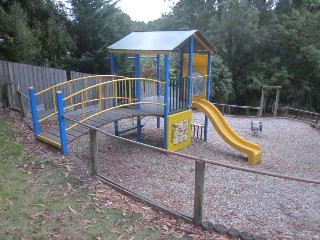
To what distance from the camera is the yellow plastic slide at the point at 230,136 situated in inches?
345

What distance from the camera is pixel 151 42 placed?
336 inches

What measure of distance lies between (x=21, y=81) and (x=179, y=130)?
538 cm

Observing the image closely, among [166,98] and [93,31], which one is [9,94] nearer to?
[166,98]

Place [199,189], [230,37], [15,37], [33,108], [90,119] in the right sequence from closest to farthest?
[199,189]
[33,108]
[90,119]
[15,37]
[230,37]

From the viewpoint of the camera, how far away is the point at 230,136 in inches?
378

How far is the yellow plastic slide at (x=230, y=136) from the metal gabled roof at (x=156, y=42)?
2.00 metres

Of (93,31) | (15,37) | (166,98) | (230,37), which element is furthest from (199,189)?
(230,37)

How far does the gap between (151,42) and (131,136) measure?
125 inches

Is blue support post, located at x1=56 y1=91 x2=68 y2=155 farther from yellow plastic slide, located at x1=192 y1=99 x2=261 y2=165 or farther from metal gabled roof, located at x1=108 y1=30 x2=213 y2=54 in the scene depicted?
yellow plastic slide, located at x1=192 y1=99 x2=261 y2=165

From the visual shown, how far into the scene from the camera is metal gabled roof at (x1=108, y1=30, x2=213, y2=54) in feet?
25.8

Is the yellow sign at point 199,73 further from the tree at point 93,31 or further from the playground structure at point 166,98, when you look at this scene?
the tree at point 93,31

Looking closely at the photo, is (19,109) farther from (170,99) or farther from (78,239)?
(78,239)

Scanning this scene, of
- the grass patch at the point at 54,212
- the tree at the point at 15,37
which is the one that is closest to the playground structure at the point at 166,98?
the tree at the point at 15,37

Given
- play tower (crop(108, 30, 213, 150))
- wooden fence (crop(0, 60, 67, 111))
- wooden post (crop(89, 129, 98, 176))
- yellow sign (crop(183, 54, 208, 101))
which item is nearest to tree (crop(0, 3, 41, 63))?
wooden fence (crop(0, 60, 67, 111))
